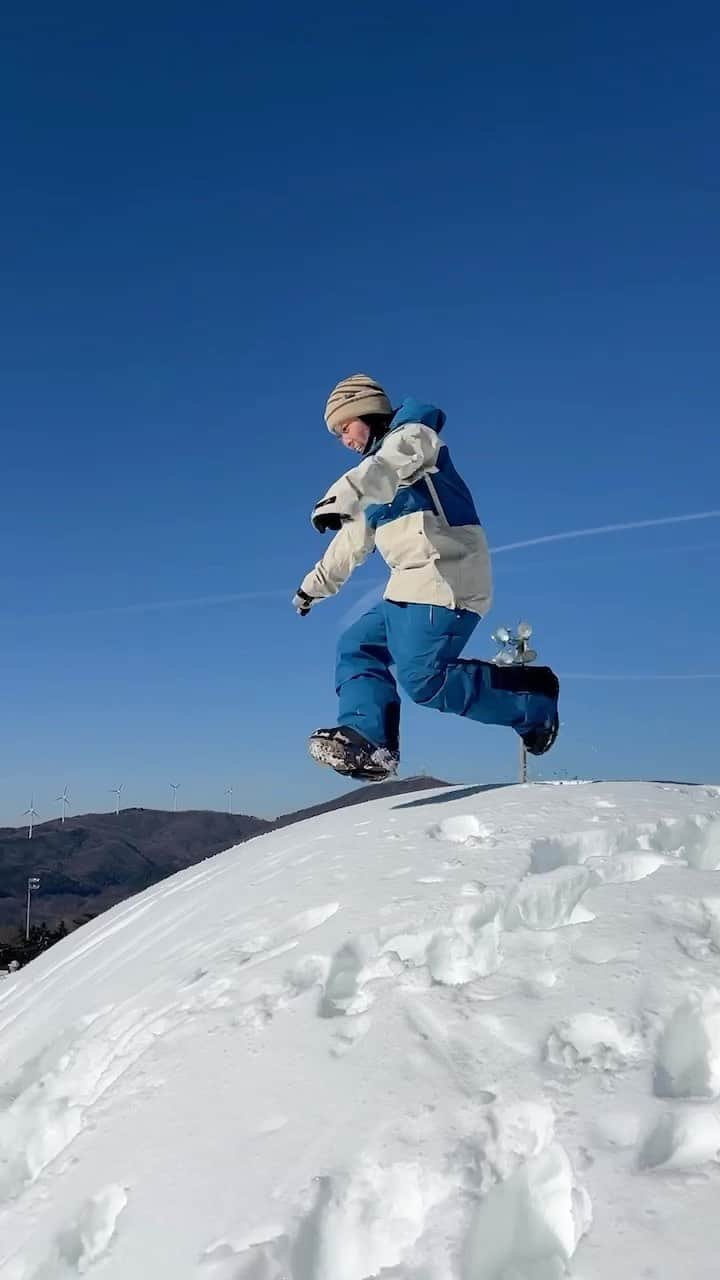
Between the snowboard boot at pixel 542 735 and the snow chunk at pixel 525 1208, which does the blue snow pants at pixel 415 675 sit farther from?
the snow chunk at pixel 525 1208

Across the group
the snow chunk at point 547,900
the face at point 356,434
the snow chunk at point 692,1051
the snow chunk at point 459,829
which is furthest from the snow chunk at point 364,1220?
the face at point 356,434

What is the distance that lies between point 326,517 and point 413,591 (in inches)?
37.5

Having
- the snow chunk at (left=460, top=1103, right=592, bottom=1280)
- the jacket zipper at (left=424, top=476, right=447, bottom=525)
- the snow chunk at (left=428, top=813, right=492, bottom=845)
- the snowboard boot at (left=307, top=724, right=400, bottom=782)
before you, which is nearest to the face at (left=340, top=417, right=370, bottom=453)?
the jacket zipper at (left=424, top=476, right=447, bottom=525)

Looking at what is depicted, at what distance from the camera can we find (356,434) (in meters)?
6.55

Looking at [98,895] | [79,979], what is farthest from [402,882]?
[98,895]

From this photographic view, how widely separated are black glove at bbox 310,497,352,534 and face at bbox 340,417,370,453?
3.47 feet

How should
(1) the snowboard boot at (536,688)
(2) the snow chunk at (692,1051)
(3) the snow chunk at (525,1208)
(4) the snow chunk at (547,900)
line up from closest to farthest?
(3) the snow chunk at (525,1208)
(2) the snow chunk at (692,1051)
(4) the snow chunk at (547,900)
(1) the snowboard boot at (536,688)

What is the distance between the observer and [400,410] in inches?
255

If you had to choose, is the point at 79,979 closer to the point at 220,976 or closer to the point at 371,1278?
the point at 220,976

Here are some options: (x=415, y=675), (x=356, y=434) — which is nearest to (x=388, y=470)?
(x=356, y=434)

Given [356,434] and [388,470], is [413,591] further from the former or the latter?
[356,434]

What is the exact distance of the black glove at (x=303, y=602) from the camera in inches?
260

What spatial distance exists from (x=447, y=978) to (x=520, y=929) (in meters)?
0.43

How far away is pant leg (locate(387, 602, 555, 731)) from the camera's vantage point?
6.29 meters
